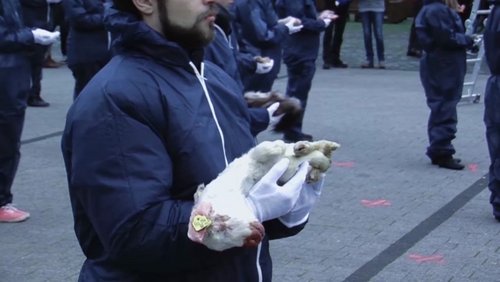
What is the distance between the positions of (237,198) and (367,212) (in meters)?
5.24

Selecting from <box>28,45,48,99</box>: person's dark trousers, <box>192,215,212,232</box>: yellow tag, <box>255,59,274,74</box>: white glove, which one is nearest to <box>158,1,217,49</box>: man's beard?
<box>192,215,212,232</box>: yellow tag

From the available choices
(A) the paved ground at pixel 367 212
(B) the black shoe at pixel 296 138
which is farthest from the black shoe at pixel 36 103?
(B) the black shoe at pixel 296 138

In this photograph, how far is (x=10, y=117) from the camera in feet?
22.6

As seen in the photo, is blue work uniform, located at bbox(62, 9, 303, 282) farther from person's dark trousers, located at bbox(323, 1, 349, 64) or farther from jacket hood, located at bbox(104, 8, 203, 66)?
person's dark trousers, located at bbox(323, 1, 349, 64)

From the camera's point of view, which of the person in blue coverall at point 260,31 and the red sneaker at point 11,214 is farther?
the person in blue coverall at point 260,31

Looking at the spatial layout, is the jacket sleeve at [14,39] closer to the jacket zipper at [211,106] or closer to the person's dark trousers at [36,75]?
the jacket zipper at [211,106]

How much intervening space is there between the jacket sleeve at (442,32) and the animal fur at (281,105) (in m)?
5.64

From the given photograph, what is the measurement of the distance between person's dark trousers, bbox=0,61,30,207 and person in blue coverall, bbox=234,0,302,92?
2.51 metres

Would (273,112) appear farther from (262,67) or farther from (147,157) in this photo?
(262,67)

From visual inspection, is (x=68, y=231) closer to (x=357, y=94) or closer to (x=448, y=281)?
(x=448, y=281)

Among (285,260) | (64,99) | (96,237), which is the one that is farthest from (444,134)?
(96,237)

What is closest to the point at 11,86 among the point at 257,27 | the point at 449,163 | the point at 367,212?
the point at 367,212

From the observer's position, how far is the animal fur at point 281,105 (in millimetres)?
3162

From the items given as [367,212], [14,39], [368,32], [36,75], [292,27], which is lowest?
[368,32]
